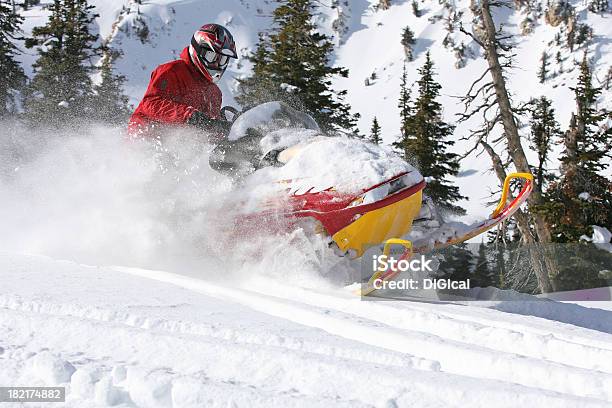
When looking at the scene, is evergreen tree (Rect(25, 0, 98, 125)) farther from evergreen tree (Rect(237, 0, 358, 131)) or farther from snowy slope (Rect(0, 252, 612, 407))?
snowy slope (Rect(0, 252, 612, 407))

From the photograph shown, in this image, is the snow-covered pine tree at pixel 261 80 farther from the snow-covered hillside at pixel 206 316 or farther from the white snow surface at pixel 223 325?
the white snow surface at pixel 223 325

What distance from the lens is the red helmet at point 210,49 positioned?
6910 millimetres

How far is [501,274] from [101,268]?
11.3m

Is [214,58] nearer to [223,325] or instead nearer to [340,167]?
[340,167]

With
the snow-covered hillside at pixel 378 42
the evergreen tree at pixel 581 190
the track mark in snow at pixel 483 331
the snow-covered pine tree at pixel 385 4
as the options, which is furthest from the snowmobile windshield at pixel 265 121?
the snow-covered pine tree at pixel 385 4

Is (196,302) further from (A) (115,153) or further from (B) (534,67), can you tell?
(B) (534,67)

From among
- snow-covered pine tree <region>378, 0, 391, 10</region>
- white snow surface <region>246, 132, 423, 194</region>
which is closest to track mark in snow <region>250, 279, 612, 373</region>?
white snow surface <region>246, 132, 423, 194</region>

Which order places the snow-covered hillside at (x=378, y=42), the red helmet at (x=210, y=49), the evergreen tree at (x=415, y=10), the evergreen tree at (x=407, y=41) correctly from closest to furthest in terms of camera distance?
the red helmet at (x=210, y=49)
the snow-covered hillside at (x=378, y=42)
the evergreen tree at (x=407, y=41)
the evergreen tree at (x=415, y=10)

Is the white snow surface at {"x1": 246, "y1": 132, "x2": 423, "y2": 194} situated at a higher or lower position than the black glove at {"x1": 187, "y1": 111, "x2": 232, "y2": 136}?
lower

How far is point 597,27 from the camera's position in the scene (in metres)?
89.8

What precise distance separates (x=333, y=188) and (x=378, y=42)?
12098cm

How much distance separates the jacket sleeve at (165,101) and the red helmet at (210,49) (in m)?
0.38

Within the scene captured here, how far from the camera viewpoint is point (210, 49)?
273 inches

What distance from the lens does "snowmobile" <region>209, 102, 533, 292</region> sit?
15.7 feet
